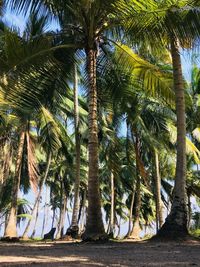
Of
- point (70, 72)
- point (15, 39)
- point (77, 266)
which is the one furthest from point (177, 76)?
point (77, 266)

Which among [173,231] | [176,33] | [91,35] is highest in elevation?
[91,35]

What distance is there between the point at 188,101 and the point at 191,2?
6076 mm

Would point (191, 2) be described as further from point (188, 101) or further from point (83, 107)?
point (83, 107)

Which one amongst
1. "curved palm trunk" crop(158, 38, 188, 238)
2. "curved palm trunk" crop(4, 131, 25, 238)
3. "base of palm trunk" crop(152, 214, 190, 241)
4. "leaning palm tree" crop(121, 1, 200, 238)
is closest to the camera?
"leaning palm tree" crop(121, 1, 200, 238)

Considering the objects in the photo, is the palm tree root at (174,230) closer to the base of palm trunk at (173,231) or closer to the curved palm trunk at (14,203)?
the base of palm trunk at (173,231)

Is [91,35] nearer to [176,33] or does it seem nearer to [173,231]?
[176,33]

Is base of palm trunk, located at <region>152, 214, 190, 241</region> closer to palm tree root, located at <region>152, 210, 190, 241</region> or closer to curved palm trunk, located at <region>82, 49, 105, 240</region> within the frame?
Result: palm tree root, located at <region>152, 210, 190, 241</region>

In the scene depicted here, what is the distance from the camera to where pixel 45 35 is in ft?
44.8

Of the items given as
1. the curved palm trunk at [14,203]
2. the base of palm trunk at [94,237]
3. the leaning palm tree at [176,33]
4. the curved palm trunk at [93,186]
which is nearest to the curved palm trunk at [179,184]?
the leaning palm tree at [176,33]

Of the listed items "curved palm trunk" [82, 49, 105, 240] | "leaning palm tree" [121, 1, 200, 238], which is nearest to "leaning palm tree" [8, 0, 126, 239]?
"curved palm trunk" [82, 49, 105, 240]

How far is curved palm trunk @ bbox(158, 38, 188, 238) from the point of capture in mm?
12172

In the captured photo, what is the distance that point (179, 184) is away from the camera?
12672 mm

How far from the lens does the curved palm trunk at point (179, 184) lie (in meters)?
12.2

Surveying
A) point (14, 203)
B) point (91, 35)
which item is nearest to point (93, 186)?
point (91, 35)
